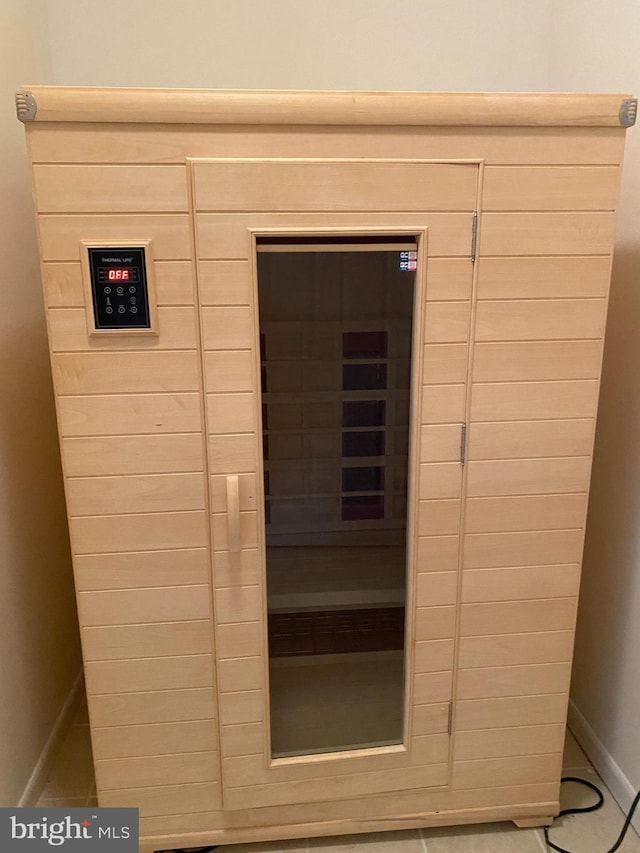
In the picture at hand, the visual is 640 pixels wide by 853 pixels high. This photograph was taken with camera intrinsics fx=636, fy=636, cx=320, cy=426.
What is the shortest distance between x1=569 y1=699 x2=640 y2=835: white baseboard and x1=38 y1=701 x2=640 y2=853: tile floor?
0.03 meters

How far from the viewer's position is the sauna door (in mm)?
1239

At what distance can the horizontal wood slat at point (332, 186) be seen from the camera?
120 centimetres

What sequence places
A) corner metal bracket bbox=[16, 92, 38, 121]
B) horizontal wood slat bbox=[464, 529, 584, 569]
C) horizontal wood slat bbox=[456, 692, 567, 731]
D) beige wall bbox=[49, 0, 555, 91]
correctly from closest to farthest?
corner metal bracket bbox=[16, 92, 38, 121]
horizontal wood slat bbox=[464, 529, 584, 569]
horizontal wood slat bbox=[456, 692, 567, 731]
beige wall bbox=[49, 0, 555, 91]

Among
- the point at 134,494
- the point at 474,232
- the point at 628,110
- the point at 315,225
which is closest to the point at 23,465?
the point at 134,494

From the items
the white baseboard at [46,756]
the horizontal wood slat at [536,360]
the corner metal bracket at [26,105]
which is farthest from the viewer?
the white baseboard at [46,756]

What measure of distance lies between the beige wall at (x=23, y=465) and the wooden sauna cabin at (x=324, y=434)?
1.06 feet

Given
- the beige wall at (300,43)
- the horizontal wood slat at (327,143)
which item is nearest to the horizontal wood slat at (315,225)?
the horizontal wood slat at (327,143)

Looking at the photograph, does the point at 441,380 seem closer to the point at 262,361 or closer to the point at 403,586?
the point at 262,361

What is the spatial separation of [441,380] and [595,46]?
3.50 feet

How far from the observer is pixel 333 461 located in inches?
59.1

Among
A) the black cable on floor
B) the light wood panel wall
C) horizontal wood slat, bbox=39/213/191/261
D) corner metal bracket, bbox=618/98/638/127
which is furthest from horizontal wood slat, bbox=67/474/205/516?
the black cable on floor

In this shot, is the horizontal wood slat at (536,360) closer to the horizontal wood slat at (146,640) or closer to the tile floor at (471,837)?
the horizontal wood slat at (146,640)

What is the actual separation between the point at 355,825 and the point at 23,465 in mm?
1241

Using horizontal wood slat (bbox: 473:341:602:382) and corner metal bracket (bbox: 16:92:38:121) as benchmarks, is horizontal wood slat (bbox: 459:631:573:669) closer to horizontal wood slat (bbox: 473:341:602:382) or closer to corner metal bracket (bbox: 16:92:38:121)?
horizontal wood slat (bbox: 473:341:602:382)
